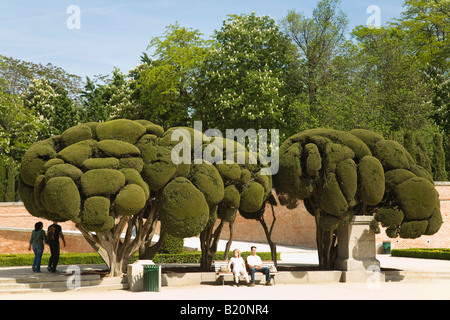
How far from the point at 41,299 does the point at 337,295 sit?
808cm

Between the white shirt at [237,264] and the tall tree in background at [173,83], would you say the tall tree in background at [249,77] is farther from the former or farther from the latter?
the white shirt at [237,264]

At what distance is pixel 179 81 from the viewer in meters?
43.8

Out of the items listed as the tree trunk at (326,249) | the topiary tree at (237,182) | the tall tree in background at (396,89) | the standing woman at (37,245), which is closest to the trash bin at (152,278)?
the topiary tree at (237,182)

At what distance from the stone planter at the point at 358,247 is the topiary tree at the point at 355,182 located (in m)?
0.38

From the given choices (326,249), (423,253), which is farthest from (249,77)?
(326,249)

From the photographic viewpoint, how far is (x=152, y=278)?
1703 centimetres

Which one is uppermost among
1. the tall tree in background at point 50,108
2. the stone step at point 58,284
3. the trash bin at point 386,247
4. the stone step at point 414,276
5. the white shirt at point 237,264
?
the tall tree in background at point 50,108

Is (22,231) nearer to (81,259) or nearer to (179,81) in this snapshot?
(81,259)

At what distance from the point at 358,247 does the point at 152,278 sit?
24.9 ft

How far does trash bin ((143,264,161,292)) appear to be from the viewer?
17000 mm

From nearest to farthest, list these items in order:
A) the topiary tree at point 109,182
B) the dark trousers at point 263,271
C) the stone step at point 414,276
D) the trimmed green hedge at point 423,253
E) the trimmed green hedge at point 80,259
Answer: the topiary tree at point 109,182 < the dark trousers at point 263,271 < the stone step at point 414,276 < the trimmed green hedge at point 80,259 < the trimmed green hedge at point 423,253

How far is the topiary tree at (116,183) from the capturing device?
1633 cm
